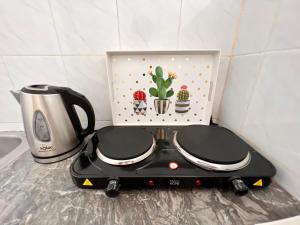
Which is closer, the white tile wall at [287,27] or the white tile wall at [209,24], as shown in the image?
the white tile wall at [287,27]

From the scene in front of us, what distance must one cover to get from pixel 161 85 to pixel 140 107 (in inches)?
6.1

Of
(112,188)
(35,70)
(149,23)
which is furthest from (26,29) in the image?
(112,188)

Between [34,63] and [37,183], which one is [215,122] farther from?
[34,63]

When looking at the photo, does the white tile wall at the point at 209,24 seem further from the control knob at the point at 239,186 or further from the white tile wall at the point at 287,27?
the control knob at the point at 239,186

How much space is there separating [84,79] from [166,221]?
676 millimetres

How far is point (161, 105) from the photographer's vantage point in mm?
702

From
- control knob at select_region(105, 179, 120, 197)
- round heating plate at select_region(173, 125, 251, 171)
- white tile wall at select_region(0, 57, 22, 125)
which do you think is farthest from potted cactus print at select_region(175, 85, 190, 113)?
white tile wall at select_region(0, 57, 22, 125)

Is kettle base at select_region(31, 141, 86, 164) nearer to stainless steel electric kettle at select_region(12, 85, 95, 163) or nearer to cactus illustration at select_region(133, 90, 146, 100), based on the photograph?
stainless steel electric kettle at select_region(12, 85, 95, 163)

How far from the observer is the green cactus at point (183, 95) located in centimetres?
69

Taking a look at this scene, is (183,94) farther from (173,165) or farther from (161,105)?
(173,165)

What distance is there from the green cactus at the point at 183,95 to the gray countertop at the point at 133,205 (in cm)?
41

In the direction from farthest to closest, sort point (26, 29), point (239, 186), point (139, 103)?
point (139, 103) < point (26, 29) < point (239, 186)

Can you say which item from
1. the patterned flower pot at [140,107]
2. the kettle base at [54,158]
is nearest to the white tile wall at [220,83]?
the patterned flower pot at [140,107]

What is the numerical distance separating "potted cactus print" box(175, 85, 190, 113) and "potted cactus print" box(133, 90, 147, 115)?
17 cm
